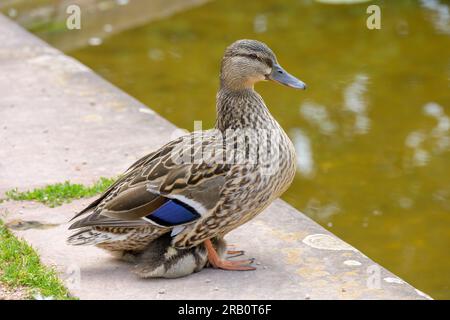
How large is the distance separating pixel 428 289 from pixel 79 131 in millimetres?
2602

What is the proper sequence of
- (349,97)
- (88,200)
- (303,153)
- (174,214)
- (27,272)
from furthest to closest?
(349,97) → (303,153) → (88,200) → (27,272) → (174,214)

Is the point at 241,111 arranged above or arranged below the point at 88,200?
above

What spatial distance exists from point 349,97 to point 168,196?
156 inches

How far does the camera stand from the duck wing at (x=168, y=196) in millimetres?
4805

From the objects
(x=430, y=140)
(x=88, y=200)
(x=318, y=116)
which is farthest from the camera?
(x=318, y=116)

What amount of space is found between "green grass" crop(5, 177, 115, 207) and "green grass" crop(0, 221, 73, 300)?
58cm

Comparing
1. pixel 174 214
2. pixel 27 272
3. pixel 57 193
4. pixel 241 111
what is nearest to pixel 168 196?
pixel 174 214

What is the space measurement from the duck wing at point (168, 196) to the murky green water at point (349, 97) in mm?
1726

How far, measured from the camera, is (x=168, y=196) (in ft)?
15.8

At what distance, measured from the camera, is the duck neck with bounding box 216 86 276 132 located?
16.7 feet

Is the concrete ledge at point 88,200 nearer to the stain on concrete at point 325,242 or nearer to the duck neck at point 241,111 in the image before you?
the stain on concrete at point 325,242

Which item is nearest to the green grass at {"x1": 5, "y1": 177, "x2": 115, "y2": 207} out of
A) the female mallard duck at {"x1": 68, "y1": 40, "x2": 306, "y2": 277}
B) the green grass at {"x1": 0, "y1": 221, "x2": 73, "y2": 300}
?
the green grass at {"x1": 0, "y1": 221, "x2": 73, "y2": 300}

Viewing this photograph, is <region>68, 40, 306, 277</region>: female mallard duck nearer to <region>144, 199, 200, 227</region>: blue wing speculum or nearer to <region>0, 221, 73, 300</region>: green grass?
<region>144, 199, 200, 227</region>: blue wing speculum

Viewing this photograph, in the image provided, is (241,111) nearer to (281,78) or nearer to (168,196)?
(281,78)
